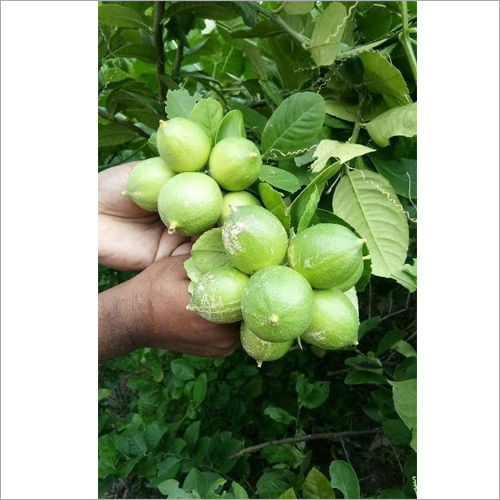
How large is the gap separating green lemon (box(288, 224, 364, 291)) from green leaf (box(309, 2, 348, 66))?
0.49 meters

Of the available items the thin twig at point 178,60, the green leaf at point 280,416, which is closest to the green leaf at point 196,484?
the green leaf at point 280,416

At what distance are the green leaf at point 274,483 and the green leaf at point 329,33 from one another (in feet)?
4.37

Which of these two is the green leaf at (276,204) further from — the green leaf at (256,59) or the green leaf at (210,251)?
the green leaf at (256,59)

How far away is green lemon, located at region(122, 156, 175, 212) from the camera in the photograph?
1.13 meters

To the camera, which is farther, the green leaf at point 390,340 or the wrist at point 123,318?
the green leaf at point 390,340

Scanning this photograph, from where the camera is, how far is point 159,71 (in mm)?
1781

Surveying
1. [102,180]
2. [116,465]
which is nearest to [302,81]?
[102,180]

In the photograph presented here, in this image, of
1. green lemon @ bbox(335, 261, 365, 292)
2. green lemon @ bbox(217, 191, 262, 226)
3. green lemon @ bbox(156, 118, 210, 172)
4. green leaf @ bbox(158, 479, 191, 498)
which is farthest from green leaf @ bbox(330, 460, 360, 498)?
green lemon @ bbox(156, 118, 210, 172)

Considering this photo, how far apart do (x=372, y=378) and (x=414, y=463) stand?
11.5 inches

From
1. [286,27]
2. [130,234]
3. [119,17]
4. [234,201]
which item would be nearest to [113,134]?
[119,17]

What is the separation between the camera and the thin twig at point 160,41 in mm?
1660

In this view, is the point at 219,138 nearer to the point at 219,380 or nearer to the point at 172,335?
the point at 172,335

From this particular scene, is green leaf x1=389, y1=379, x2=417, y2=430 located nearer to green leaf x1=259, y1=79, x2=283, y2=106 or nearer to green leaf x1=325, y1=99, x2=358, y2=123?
green leaf x1=325, y1=99, x2=358, y2=123

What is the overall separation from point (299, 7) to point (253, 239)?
0.74 metres
